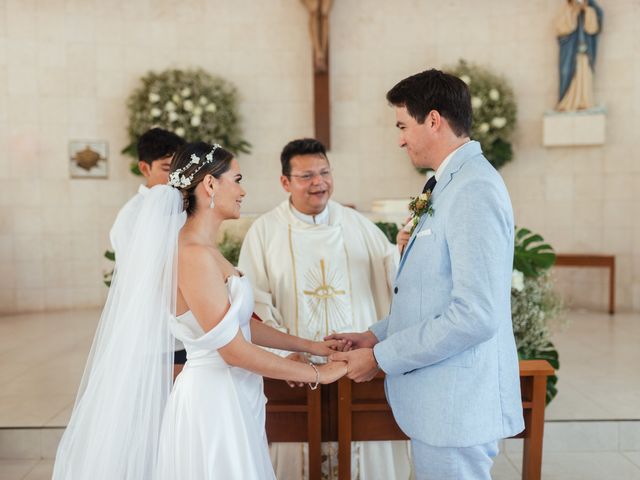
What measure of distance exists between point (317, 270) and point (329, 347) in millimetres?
783

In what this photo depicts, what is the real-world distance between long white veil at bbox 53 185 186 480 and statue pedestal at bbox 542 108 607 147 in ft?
22.0

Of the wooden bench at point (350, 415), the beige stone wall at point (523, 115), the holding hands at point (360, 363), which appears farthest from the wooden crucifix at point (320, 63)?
the holding hands at point (360, 363)

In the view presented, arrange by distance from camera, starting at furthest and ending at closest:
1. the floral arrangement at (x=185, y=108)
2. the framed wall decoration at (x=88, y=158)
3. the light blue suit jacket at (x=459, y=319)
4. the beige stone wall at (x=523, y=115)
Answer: the framed wall decoration at (x=88, y=158) → the beige stone wall at (x=523, y=115) → the floral arrangement at (x=185, y=108) → the light blue suit jacket at (x=459, y=319)

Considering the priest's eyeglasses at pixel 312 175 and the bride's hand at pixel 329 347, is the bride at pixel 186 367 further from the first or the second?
the priest's eyeglasses at pixel 312 175

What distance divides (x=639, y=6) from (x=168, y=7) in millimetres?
5800

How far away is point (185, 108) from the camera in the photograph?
7355 millimetres

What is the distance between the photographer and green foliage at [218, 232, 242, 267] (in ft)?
14.0

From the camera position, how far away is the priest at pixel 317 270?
309cm

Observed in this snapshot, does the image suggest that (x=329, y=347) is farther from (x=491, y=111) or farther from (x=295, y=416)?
(x=491, y=111)

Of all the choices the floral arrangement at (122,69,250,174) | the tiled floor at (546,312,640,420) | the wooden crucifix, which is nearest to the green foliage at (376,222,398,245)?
the tiled floor at (546,312,640,420)

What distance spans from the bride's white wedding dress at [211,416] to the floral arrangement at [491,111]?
5991mm

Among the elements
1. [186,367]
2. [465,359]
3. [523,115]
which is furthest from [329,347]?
[523,115]

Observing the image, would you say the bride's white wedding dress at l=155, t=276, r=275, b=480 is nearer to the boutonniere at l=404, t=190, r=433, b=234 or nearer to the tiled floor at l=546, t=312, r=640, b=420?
the boutonniere at l=404, t=190, r=433, b=234

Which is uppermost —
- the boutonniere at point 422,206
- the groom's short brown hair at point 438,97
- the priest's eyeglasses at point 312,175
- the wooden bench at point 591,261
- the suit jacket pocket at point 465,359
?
the groom's short brown hair at point 438,97
